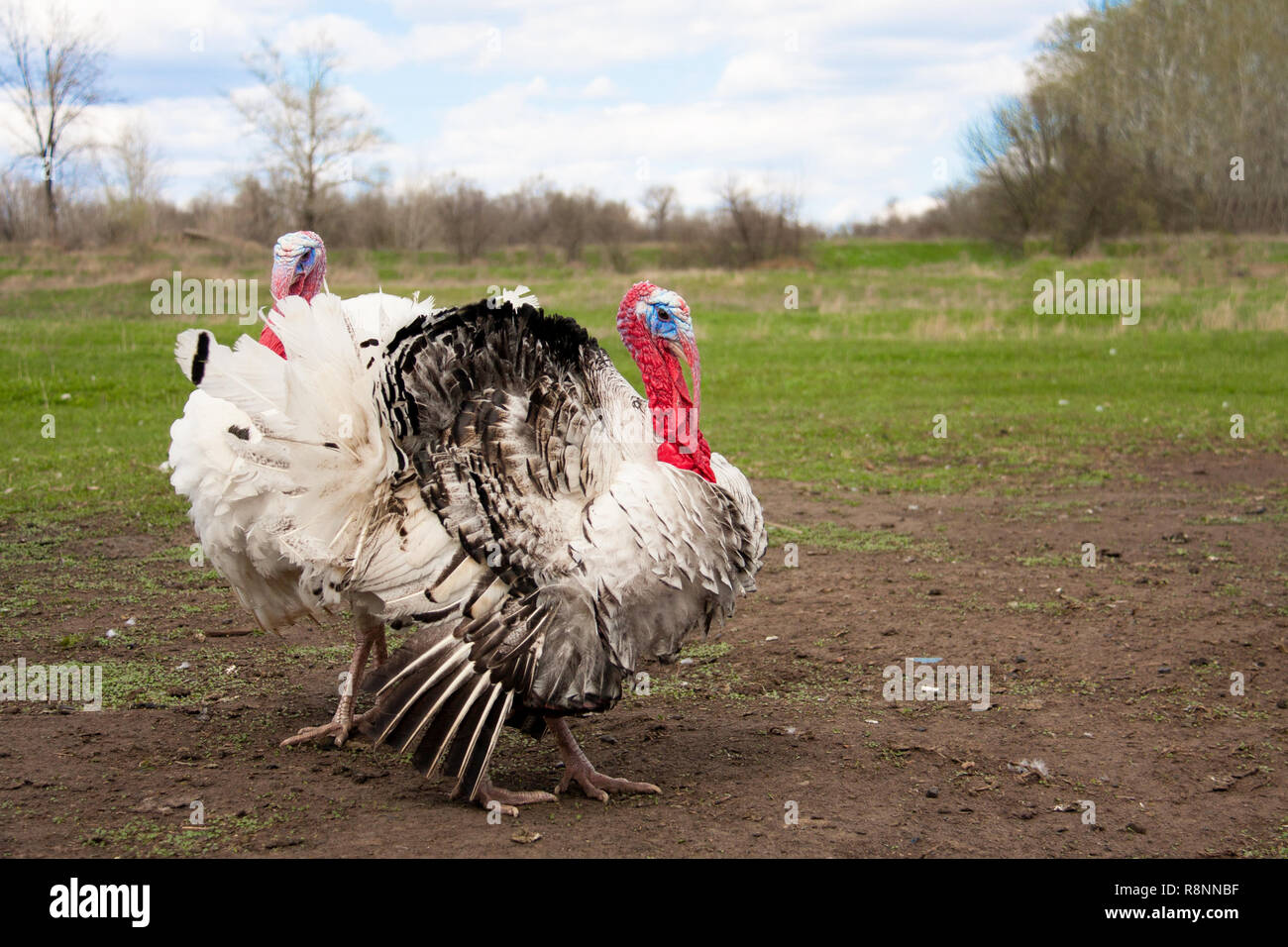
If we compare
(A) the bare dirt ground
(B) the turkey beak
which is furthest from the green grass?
(B) the turkey beak

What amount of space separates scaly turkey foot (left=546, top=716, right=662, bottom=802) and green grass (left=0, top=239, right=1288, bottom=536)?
224 inches

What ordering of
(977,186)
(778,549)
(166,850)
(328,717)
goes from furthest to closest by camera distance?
(977,186) < (778,549) < (328,717) < (166,850)

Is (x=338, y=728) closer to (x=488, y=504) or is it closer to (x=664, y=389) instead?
(x=488, y=504)

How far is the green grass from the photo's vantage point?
1103cm

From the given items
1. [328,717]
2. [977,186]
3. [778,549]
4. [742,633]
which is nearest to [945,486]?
[778,549]

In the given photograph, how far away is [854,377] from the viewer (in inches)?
672

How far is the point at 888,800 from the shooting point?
4.39 metres

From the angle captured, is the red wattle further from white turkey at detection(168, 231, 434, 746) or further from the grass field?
the grass field

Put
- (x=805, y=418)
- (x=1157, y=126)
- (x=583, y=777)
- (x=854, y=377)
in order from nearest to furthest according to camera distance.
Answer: (x=583, y=777) → (x=805, y=418) → (x=854, y=377) → (x=1157, y=126)

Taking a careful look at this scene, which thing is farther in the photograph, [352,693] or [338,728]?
[352,693]

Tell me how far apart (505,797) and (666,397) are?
1829 millimetres

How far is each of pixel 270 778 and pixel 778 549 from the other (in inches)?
185

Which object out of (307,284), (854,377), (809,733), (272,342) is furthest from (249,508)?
(854,377)

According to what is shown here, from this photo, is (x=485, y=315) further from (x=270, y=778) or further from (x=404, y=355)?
(x=270, y=778)
